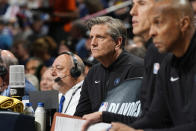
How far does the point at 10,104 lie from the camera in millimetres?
3982

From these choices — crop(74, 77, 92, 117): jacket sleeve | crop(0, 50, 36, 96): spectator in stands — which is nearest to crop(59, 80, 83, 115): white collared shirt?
crop(74, 77, 92, 117): jacket sleeve

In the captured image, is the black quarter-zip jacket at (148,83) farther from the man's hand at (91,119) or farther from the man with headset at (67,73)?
the man with headset at (67,73)

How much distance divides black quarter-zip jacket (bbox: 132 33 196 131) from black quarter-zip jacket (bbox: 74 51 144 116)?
121 centimetres

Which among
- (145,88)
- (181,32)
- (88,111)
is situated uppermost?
(181,32)

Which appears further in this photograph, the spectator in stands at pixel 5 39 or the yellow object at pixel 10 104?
the spectator in stands at pixel 5 39

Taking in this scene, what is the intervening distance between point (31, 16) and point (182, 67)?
8677mm

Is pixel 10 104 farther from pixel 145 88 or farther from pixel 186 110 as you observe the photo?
pixel 186 110

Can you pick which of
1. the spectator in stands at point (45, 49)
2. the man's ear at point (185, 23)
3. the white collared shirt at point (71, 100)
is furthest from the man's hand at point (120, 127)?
the spectator in stands at point (45, 49)

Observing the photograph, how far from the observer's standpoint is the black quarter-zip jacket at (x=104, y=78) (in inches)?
166

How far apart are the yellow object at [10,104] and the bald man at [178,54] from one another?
1.30m

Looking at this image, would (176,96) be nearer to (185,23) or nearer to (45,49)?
(185,23)

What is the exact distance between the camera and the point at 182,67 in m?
2.83

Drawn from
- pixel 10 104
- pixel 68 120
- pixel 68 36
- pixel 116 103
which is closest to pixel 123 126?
pixel 68 120

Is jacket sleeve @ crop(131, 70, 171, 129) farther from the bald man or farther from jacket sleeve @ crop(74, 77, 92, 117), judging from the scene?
jacket sleeve @ crop(74, 77, 92, 117)
